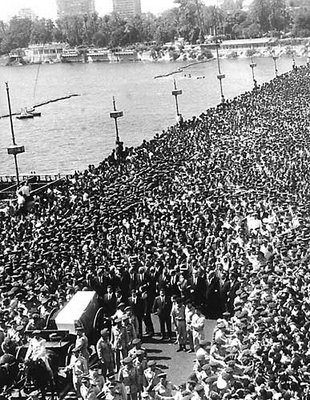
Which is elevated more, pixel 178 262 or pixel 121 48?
pixel 121 48

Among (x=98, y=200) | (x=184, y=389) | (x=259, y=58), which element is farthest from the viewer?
(x=259, y=58)

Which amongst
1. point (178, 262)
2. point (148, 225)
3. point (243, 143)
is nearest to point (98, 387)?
point (178, 262)

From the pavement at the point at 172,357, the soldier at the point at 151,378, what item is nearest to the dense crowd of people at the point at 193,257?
the soldier at the point at 151,378

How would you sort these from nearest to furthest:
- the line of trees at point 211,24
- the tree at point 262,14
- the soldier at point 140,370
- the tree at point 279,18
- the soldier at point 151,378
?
the soldier at point 151,378
the soldier at point 140,370
the line of trees at point 211,24
the tree at point 279,18
the tree at point 262,14

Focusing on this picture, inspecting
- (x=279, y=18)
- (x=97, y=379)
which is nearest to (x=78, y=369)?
(x=97, y=379)

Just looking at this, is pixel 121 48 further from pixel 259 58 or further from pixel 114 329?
pixel 114 329

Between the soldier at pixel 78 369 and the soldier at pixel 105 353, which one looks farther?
the soldier at pixel 105 353

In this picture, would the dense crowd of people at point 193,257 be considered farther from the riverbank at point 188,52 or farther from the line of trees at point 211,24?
the line of trees at point 211,24
